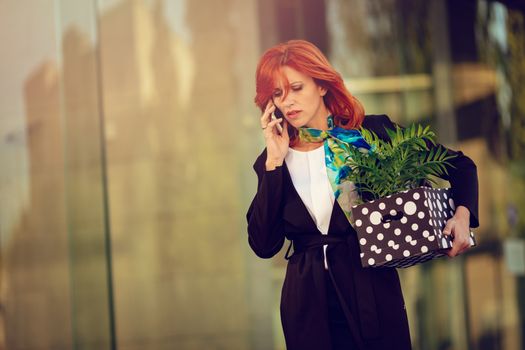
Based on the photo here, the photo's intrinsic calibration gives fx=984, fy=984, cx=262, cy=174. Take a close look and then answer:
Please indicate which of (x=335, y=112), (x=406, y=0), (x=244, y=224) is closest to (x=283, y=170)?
(x=335, y=112)

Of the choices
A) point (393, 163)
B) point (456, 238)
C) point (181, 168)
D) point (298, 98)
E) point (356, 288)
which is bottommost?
point (356, 288)

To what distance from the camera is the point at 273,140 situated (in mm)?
3121

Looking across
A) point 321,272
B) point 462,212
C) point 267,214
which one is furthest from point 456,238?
point 267,214

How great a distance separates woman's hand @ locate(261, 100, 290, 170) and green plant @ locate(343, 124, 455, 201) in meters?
0.22

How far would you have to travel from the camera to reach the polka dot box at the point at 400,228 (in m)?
2.90

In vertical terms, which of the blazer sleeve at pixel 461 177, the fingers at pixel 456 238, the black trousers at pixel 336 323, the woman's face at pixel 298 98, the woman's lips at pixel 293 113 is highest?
the woman's face at pixel 298 98

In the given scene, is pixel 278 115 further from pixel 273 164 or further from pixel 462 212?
pixel 462 212

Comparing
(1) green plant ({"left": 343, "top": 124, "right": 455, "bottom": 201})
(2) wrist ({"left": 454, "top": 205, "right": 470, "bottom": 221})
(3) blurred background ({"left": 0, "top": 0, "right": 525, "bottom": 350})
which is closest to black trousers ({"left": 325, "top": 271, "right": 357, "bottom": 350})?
(1) green plant ({"left": 343, "top": 124, "right": 455, "bottom": 201})

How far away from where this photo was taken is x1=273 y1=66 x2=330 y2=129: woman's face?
3.15m

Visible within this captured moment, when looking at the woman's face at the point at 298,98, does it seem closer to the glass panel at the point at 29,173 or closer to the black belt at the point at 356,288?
the black belt at the point at 356,288

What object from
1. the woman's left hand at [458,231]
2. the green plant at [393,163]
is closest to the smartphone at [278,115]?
the green plant at [393,163]

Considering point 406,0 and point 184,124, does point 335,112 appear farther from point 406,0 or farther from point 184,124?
point 406,0

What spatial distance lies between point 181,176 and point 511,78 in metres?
3.04

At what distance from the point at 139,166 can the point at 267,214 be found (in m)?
4.91
